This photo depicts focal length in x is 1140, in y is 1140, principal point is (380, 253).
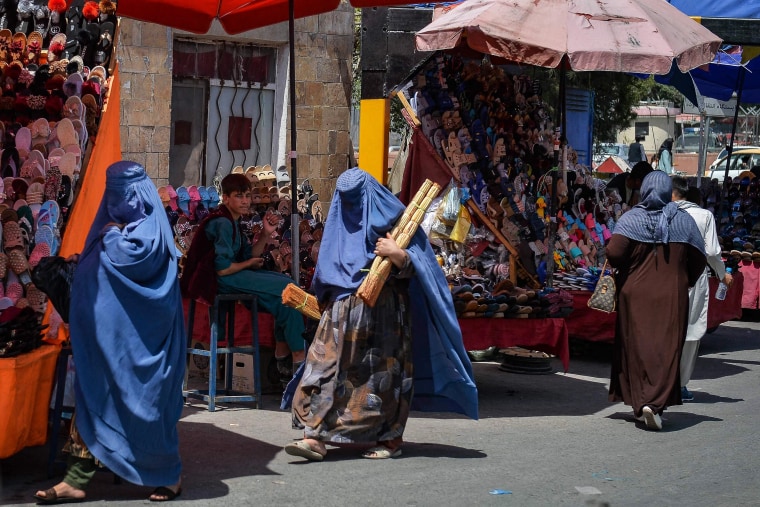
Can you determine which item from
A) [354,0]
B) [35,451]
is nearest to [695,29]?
[354,0]

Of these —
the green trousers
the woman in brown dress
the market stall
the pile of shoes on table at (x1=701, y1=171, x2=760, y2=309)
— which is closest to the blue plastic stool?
the market stall

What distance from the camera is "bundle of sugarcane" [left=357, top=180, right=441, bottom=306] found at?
600 centimetres

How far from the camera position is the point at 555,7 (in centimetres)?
812

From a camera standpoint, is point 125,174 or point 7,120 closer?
point 125,174

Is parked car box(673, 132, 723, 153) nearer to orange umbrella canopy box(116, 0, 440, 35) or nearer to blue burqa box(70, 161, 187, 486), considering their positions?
orange umbrella canopy box(116, 0, 440, 35)

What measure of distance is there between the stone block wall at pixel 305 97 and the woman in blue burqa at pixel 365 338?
20.0 ft

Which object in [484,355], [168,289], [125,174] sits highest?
[125,174]

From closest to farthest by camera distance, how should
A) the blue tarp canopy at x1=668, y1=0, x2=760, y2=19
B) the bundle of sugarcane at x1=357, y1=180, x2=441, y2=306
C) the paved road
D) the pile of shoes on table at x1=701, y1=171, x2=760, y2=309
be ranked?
the paved road → the bundle of sugarcane at x1=357, y1=180, x2=441, y2=306 → the blue tarp canopy at x1=668, y1=0, x2=760, y2=19 → the pile of shoes on table at x1=701, y1=171, x2=760, y2=309

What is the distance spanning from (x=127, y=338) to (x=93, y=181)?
1767 millimetres

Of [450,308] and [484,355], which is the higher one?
[450,308]

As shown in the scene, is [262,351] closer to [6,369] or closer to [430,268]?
[430,268]

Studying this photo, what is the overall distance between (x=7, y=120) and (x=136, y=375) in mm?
1870

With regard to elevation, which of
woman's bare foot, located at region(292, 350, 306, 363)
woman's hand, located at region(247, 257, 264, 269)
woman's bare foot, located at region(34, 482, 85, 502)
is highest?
woman's hand, located at region(247, 257, 264, 269)

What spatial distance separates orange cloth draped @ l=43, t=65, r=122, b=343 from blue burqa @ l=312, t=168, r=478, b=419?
1353mm
